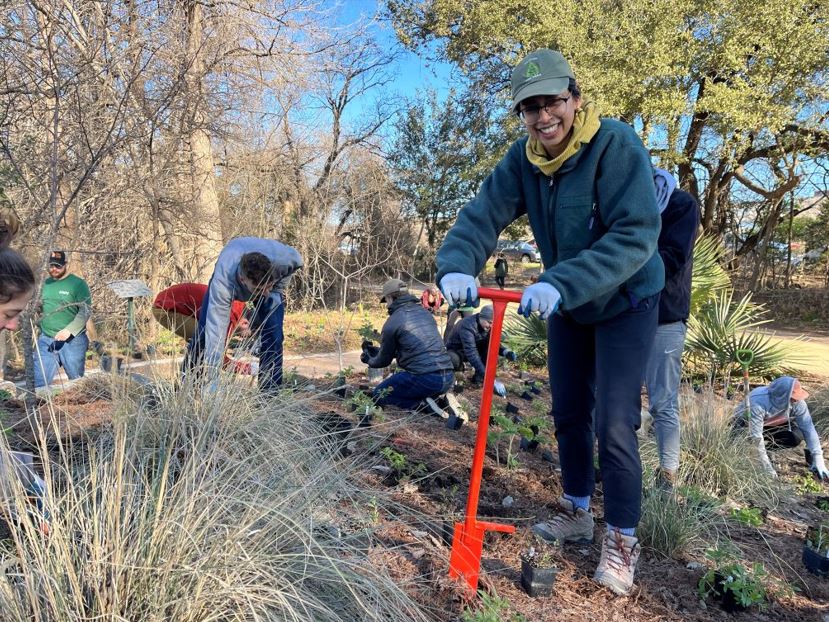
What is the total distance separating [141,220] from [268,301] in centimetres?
548

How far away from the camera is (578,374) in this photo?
2498 millimetres

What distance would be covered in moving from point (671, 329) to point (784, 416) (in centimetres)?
161

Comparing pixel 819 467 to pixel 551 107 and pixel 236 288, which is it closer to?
pixel 551 107

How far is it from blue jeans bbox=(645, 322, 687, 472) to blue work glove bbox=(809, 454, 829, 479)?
1.57 meters

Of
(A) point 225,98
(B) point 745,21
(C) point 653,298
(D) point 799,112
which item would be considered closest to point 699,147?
(D) point 799,112

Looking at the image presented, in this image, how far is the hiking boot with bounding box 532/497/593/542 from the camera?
2590 mm

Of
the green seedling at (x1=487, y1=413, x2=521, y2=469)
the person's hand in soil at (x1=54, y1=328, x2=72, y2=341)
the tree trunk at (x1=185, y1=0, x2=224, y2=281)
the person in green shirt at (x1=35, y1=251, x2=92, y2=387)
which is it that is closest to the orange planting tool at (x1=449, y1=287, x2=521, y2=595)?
the green seedling at (x1=487, y1=413, x2=521, y2=469)

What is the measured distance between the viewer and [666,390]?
3.39 metres

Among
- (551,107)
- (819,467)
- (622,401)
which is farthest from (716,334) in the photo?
(551,107)

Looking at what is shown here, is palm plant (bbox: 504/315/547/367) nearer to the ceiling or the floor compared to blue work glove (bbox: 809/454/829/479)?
nearer to the ceiling

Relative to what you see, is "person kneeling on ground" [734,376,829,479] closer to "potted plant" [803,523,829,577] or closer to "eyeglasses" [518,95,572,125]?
"potted plant" [803,523,829,577]

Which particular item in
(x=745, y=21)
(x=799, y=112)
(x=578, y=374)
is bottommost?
(x=578, y=374)

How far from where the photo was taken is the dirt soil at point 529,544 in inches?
85.4

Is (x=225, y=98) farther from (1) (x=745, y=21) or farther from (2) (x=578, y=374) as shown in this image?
(1) (x=745, y=21)
